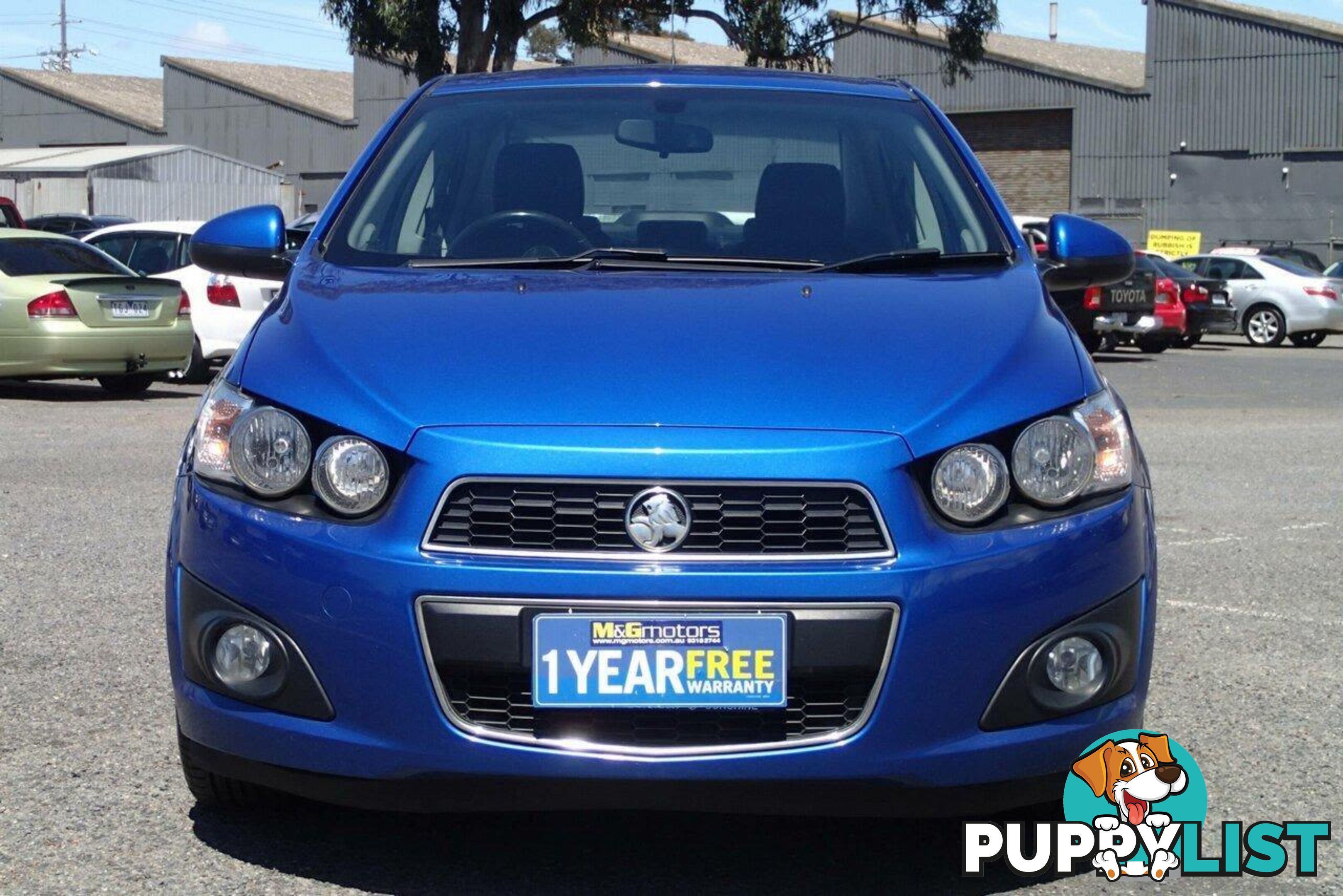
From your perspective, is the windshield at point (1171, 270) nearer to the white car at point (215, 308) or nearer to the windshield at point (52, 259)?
the white car at point (215, 308)

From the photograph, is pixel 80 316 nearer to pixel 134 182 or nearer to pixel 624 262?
pixel 624 262

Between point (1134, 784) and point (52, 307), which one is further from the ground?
point (52, 307)

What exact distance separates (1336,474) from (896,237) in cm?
698

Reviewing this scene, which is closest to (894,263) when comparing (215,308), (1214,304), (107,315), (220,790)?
(220,790)

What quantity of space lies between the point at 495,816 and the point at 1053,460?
1.39 metres

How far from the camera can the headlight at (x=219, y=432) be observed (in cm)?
342

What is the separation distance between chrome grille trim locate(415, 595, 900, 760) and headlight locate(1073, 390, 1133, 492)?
53cm

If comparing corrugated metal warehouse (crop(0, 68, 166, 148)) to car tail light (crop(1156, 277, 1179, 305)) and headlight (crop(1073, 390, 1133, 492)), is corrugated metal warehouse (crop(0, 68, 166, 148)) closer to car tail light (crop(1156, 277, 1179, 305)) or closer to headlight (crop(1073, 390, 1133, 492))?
car tail light (crop(1156, 277, 1179, 305))

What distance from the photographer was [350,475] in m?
3.25

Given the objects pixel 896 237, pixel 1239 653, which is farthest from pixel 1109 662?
pixel 1239 653

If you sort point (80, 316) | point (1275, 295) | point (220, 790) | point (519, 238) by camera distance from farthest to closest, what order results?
point (1275, 295)
point (80, 316)
point (519, 238)
point (220, 790)

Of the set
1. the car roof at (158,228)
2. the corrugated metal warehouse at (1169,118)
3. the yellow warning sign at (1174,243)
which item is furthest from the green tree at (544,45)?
the car roof at (158,228)

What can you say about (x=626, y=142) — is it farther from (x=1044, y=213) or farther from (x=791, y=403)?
(x=1044, y=213)

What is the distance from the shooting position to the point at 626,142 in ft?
15.6
